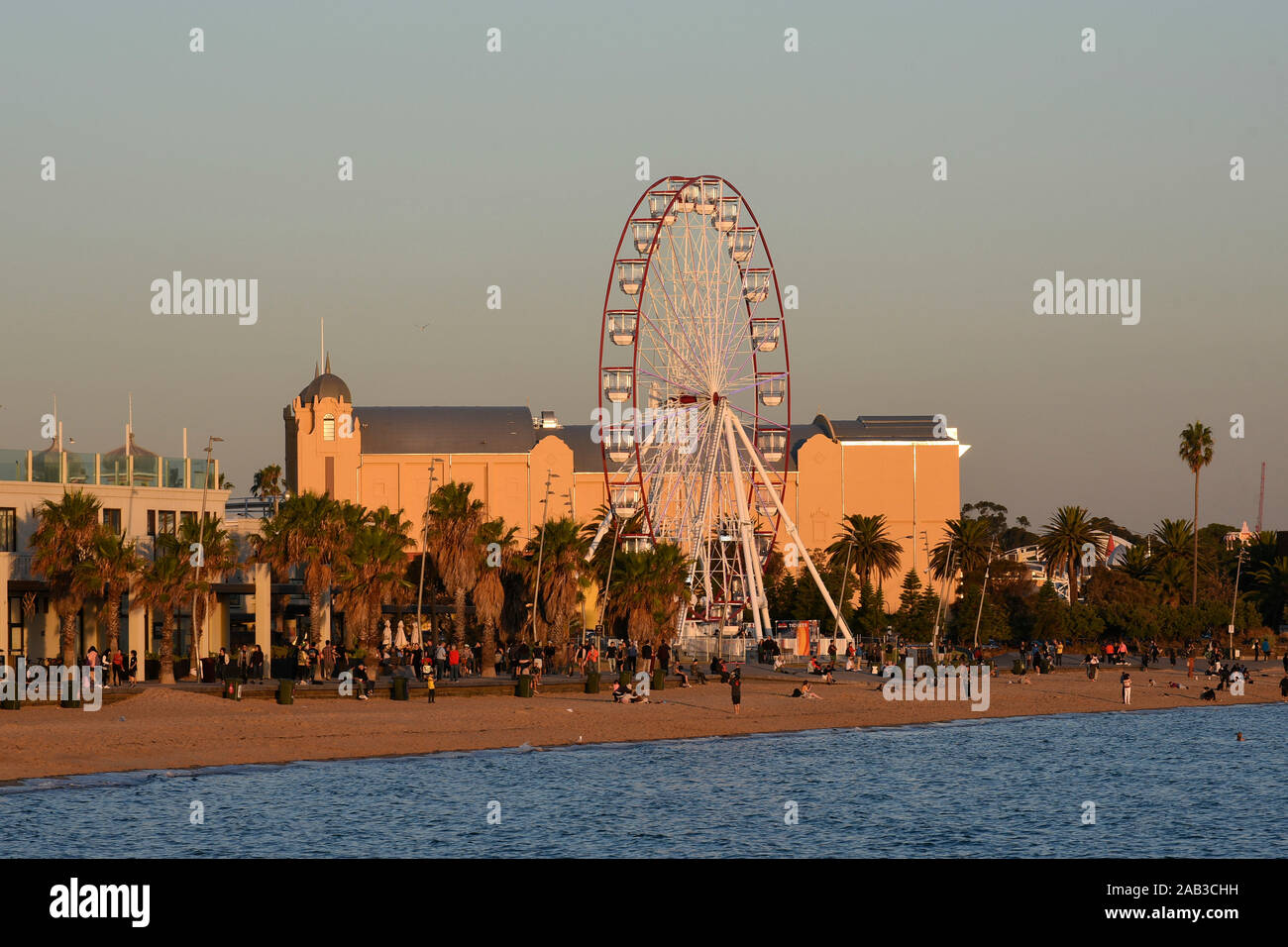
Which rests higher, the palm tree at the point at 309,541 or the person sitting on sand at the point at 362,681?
the palm tree at the point at 309,541

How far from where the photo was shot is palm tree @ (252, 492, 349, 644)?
207 ft

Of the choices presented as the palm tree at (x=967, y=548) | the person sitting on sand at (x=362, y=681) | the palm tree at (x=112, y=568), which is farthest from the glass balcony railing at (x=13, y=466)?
the palm tree at (x=967, y=548)

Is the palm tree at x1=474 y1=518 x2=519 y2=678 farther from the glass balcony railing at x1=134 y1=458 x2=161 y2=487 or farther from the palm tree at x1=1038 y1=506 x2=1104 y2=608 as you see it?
the palm tree at x1=1038 y1=506 x2=1104 y2=608

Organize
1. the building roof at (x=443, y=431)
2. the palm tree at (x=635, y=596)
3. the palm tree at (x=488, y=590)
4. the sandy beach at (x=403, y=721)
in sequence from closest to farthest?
the sandy beach at (x=403, y=721)
the palm tree at (x=488, y=590)
the palm tree at (x=635, y=596)
the building roof at (x=443, y=431)

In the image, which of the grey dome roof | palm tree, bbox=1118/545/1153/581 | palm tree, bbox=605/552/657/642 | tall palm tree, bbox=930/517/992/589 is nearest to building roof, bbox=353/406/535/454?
the grey dome roof

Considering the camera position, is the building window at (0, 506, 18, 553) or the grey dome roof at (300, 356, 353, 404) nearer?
the building window at (0, 506, 18, 553)

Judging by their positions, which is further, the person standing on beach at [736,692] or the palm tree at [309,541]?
the palm tree at [309,541]

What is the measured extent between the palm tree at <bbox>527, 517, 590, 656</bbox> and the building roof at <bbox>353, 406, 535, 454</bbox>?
222 feet

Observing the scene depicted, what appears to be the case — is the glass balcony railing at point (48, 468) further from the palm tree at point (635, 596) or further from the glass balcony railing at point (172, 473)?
the palm tree at point (635, 596)

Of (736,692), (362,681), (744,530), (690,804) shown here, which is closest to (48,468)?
(362,681)

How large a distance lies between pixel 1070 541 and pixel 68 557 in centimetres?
7922

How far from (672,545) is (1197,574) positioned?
185ft

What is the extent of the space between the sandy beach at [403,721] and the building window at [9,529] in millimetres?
11942

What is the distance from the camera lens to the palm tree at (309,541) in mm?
62969
